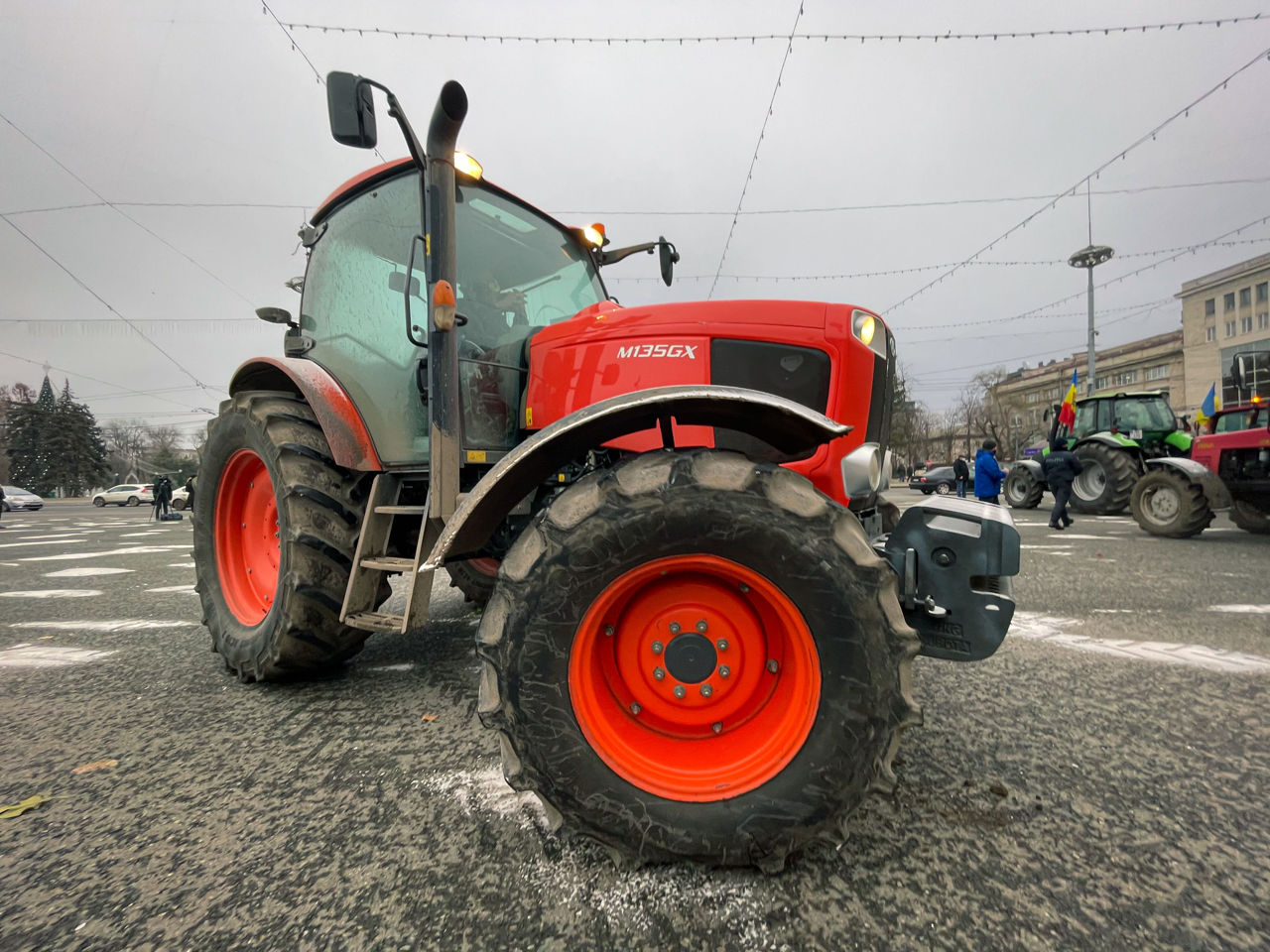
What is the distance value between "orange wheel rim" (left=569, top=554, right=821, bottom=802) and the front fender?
0.40m

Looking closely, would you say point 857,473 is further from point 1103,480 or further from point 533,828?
point 1103,480

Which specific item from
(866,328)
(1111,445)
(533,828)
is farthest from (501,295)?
(1111,445)

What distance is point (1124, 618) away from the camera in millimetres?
3469

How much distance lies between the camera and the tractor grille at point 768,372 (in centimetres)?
189

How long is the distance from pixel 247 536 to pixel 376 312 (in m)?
1.39

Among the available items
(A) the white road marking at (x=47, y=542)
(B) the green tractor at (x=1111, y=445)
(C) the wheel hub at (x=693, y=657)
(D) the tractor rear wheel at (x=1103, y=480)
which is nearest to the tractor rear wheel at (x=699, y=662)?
(C) the wheel hub at (x=693, y=657)

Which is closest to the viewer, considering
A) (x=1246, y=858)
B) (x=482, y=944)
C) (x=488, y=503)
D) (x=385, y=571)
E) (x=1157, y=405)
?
(x=482, y=944)

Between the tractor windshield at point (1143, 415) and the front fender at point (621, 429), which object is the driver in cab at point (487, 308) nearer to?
the front fender at point (621, 429)

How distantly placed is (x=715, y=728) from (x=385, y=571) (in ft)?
4.82

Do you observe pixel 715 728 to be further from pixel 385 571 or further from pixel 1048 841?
pixel 385 571

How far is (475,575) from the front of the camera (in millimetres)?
3514

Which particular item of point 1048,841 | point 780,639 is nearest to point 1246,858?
point 1048,841

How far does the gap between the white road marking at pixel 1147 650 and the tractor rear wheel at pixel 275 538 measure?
11.3 ft

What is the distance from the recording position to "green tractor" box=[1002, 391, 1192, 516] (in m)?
9.84
